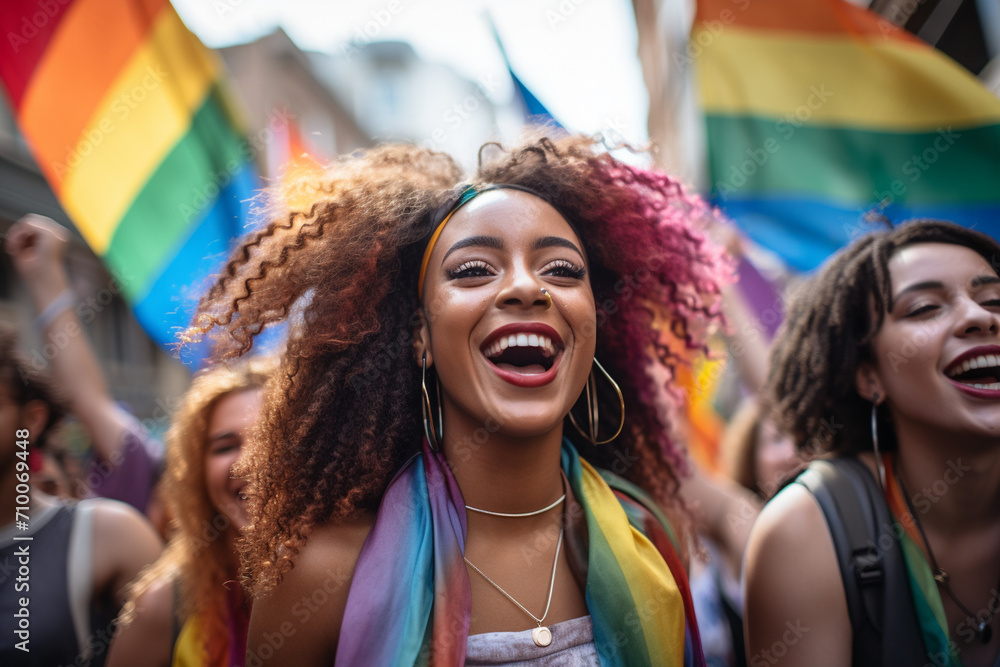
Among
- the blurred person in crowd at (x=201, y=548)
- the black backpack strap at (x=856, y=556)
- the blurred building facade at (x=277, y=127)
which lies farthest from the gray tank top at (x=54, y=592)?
the black backpack strap at (x=856, y=556)

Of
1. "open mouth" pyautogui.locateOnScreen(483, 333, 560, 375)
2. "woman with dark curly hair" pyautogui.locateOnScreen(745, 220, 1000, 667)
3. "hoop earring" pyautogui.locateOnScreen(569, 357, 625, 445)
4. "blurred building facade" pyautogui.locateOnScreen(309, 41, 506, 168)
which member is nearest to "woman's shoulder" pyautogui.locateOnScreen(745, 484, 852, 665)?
"woman with dark curly hair" pyautogui.locateOnScreen(745, 220, 1000, 667)

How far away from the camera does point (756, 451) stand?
391 cm

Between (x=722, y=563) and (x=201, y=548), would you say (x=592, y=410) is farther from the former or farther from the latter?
(x=722, y=563)

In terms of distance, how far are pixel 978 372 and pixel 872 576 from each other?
2.78 feet

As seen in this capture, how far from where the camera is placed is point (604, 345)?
2.46 metres

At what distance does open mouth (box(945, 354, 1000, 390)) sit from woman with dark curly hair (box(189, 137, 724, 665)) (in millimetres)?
1157

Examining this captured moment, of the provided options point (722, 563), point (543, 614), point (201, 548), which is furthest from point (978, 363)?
point (201, 548)

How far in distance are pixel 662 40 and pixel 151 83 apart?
14.3 meters

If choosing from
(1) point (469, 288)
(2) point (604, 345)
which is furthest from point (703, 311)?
(1) point (469, 288)

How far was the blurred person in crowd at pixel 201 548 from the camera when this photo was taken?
2.37 meters

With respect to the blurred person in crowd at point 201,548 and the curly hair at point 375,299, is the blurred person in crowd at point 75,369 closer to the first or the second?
the blurred person in crowd at point 201,548

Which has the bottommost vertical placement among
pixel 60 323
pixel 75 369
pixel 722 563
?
pixel 722 563

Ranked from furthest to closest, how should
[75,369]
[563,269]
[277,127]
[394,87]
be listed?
[394,87] < [277,127] < [75,369] < [563,269]

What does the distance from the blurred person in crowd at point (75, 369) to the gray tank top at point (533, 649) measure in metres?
2.18
